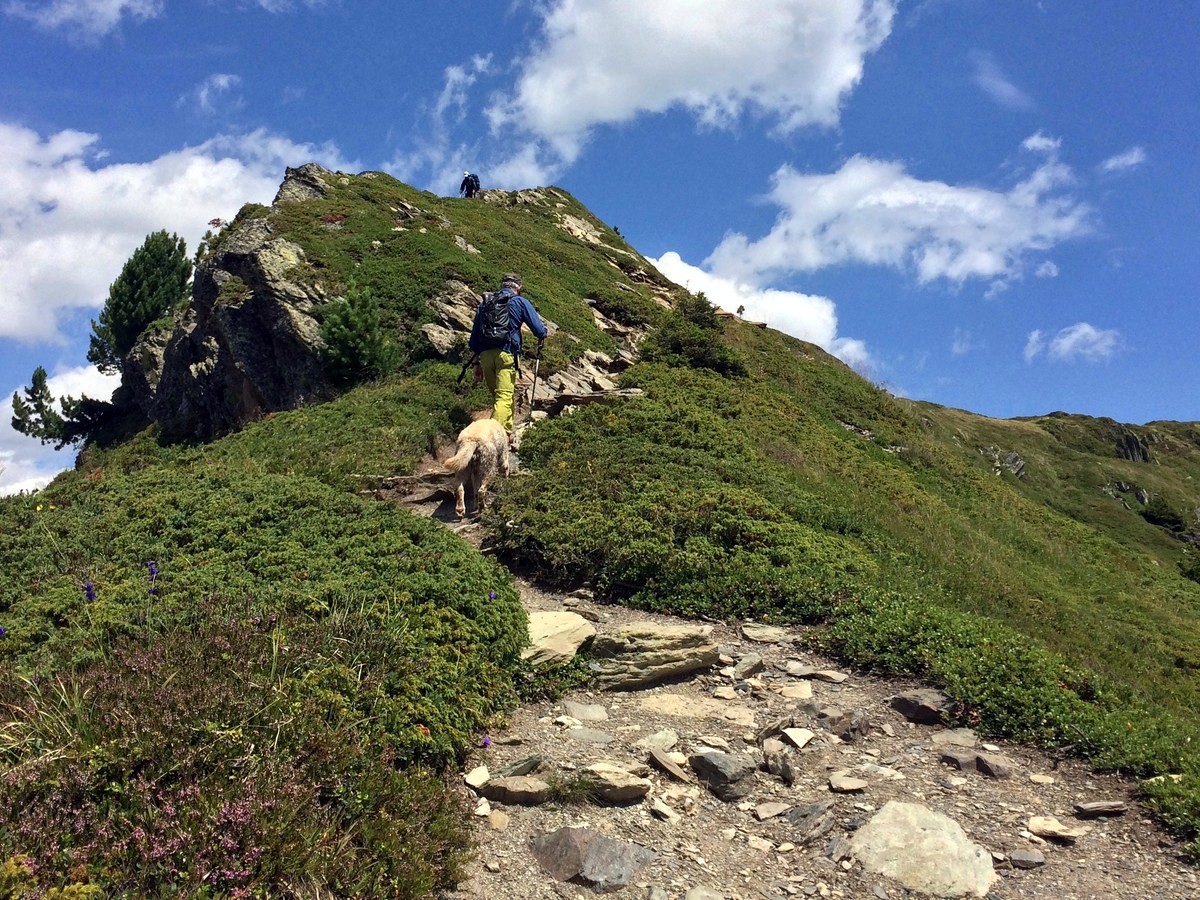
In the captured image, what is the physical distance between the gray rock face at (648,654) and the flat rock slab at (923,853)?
8.70ft

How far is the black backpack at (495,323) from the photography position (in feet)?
48.9

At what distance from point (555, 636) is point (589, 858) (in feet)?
10.3

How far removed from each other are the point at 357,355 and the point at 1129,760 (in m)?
18.8

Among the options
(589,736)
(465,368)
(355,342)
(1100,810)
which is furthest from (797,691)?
(355,342)

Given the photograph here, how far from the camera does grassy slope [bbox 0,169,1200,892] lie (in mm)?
6074

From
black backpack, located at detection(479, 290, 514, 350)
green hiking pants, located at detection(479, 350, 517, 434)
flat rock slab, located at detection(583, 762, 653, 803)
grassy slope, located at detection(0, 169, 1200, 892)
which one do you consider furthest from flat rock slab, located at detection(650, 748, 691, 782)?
black backpack, located at detection(479, 290, 514, 350)

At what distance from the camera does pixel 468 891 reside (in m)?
4.58

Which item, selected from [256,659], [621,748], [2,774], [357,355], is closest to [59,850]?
[2,774]

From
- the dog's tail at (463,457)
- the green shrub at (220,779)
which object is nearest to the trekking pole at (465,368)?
the dog's tail at (463,457)

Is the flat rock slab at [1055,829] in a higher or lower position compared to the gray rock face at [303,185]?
lower

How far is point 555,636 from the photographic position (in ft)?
26.1

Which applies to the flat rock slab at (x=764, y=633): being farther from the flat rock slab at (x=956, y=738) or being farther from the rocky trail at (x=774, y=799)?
the flat rock slab at (x=956, y=738)

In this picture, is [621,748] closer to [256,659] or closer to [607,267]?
[256,659]

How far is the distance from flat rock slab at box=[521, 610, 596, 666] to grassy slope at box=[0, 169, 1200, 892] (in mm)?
390
